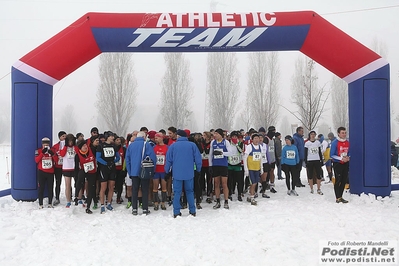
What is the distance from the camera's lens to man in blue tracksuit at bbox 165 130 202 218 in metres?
6.48

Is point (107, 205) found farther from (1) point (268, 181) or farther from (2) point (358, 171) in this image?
(2) point (358, 171)

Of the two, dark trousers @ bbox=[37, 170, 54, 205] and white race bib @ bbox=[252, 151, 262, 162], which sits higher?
white race bib @ bbox=[252, 151, 262, 162]

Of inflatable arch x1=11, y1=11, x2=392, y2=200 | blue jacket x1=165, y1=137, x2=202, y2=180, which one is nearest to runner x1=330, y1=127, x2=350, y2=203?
inflatable arch x1=11, y1=11, x2=392, y2=200

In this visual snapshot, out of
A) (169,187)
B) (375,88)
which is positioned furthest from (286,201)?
(375,88)

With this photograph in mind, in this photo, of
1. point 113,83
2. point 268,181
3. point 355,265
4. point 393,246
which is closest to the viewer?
point 355,265

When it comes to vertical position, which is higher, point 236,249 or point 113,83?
point 113,83

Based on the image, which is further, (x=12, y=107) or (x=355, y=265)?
(x=12, y=107)

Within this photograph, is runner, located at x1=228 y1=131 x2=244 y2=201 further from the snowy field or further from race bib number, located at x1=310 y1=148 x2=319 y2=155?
race bib number, located at x1=310 y1=148 x2=319 y2=155

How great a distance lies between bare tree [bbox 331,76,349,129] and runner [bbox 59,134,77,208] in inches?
1079

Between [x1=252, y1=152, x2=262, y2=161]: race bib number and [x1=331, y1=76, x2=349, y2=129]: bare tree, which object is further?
[x1=331, y1=76, x2=349, y2=129]: bare tree

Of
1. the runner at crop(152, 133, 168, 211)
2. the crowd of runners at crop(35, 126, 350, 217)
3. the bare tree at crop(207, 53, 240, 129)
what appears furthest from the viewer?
the bare tree at crop(207, 53, 240, 129)

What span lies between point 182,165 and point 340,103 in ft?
88.5

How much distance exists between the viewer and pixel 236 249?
457 centimetres

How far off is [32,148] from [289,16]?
268 inches
